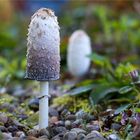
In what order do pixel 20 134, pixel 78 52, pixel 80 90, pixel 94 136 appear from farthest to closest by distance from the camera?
pixel 78 52 → pixel 80 90 → pixel 20 134 → pixel 94 136


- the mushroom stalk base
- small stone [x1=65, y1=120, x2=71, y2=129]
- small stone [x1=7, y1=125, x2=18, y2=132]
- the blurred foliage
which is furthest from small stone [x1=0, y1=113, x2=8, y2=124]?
the blurred foliage

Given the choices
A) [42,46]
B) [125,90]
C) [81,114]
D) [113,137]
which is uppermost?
[42,46]

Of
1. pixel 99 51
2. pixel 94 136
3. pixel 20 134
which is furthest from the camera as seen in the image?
pixel 99 51

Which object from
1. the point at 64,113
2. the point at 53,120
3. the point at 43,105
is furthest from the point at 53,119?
the point at 43,105

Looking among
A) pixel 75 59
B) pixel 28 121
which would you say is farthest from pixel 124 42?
pixel 28 121

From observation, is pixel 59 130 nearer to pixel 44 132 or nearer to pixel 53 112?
pixel 44 132

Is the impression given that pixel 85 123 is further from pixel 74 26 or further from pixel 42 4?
pixel 42 4

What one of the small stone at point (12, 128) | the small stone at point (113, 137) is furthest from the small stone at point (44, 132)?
the small stone at point (113, 137)
